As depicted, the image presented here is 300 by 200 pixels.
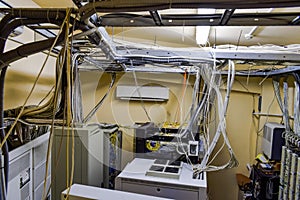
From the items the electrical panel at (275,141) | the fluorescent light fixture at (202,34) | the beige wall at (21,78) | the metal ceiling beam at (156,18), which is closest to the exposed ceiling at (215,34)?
the fluorescent light fixture at (202,34)

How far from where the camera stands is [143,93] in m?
3.66

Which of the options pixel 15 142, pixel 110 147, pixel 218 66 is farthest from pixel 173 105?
pixel 15 142

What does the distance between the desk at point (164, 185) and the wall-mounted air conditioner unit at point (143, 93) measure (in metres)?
1.56

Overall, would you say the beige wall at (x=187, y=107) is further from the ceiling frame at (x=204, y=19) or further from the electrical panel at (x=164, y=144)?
the ceiling frame at (x=204, y=19)

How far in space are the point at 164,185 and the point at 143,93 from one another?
6.00ft

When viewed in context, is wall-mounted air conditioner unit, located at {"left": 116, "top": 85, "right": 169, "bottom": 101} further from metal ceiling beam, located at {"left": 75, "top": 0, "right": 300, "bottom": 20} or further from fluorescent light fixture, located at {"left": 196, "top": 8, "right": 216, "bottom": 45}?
metal ceiling beam, located at {"left": 75, "top": 0, "right": 300, "bottom": 20}

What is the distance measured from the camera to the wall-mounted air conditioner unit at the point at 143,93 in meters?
3.64

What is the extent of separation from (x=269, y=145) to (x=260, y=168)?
352mm

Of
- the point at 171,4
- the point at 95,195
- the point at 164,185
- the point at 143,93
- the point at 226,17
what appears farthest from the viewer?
the point at 143,93

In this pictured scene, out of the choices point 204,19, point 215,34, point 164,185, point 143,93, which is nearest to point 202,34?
point 215,34

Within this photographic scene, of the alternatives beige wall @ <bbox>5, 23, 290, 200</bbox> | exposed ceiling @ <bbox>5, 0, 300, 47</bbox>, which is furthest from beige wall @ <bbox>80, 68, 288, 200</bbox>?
exposed ceiling @ <bbox>5, 0, 300, 47</bbox>

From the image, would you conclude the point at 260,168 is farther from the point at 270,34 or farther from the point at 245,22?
the point at 245,22

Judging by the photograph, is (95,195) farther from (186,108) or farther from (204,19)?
(186,108)

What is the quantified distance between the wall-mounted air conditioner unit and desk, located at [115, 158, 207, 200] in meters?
1.56
